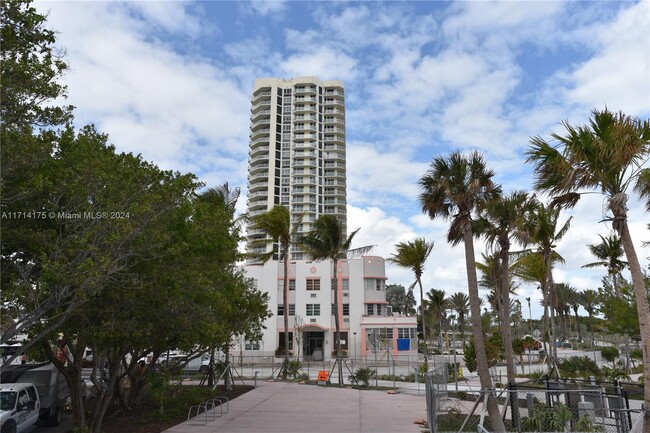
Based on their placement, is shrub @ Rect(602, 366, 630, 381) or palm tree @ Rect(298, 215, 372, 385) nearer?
shrub @ Rect(602, 366, 630, 381)

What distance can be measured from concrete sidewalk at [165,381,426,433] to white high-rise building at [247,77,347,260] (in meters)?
Answer: 81.8

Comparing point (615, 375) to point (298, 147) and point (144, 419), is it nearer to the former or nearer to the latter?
point (144, 419)

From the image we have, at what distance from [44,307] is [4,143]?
9.76 feet

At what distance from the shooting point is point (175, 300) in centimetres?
1247

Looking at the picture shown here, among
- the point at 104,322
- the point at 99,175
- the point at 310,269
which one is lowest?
the point at 104,322

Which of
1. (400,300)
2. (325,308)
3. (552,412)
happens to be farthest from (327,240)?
(400,300)

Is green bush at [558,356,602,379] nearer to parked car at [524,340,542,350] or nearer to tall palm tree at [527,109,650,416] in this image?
tall palm tree at [527,109,650,416]

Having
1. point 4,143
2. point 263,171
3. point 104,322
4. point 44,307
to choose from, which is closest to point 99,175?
point 4,143

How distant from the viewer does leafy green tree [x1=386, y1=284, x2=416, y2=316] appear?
106 m

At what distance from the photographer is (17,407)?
12.9 metres

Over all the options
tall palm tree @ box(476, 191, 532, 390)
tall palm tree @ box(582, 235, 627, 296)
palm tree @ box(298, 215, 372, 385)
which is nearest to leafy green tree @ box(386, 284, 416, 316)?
tall palm tree @ box(582, 235, 627, 296)

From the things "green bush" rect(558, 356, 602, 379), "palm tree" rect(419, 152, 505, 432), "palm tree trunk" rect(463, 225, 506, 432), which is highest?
"palm tree" rect(419, 152, 505, 432)

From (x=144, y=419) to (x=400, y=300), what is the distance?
95.4 metres

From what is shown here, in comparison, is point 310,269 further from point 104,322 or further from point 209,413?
point 104,322
